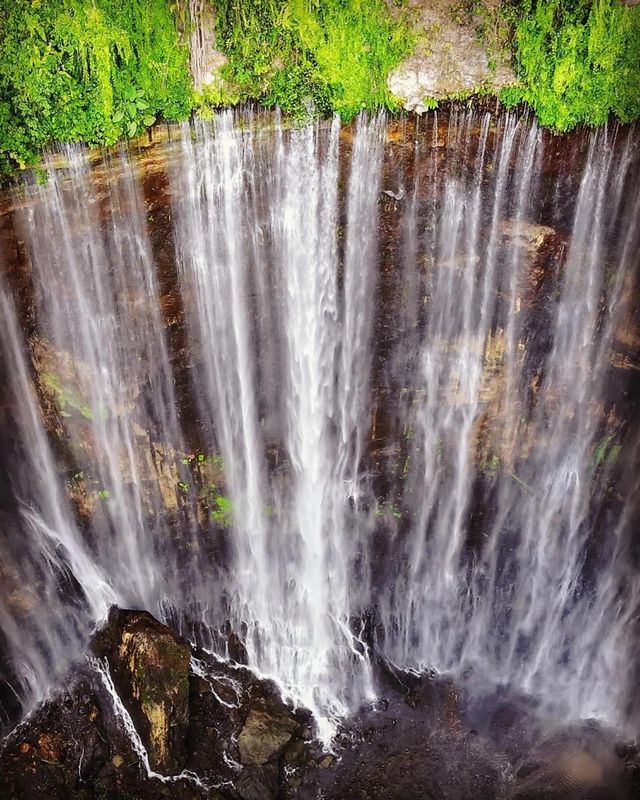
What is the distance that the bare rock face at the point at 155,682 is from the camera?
957cm

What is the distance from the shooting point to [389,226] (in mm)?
9133

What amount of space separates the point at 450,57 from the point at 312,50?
5.63 ft

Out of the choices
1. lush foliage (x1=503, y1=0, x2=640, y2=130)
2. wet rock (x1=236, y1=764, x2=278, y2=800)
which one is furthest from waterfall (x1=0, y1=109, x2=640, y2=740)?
wet rock (x1=236, y1=764, x2=278, y2=800)

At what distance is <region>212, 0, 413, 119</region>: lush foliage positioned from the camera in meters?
7.71

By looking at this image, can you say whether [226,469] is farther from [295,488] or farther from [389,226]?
[389,226]

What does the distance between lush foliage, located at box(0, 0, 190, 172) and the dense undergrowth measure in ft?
0.04

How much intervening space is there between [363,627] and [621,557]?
4570 mm

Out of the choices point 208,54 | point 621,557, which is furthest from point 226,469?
point 621,557

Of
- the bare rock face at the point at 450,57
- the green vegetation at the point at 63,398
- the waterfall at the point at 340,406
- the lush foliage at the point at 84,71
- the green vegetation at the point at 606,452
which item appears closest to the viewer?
the lush foliage at the point at 84,71

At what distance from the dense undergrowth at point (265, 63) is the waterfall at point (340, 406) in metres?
0.36

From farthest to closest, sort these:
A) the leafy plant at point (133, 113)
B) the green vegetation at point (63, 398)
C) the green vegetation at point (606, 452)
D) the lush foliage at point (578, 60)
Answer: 1. the green vegetation at point (606, 452)
2. the green vegetation at point (63, 398)
3. the leafy plant at point (133, 113)
4. the lush foliage at point (578, 60)

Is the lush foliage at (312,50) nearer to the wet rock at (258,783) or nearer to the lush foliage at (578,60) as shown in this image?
the lush foliage at (578,60)

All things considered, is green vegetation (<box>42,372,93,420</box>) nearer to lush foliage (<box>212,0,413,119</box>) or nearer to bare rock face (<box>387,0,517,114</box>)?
lush foliage (<box>212,0,413,119</box>)

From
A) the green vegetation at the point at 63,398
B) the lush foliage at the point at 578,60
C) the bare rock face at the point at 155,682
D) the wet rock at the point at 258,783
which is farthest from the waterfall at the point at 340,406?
the wet rock at the point at 258,783
